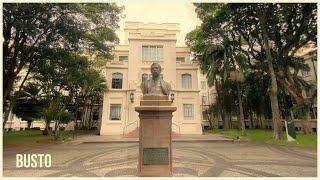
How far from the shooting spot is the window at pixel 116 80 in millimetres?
25734

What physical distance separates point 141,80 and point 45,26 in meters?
12.9

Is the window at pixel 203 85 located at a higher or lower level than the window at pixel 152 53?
lower

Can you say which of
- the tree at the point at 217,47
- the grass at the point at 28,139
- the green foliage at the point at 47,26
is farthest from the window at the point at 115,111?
the tree at the point at 217,47

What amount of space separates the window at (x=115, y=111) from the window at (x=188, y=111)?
621 cm

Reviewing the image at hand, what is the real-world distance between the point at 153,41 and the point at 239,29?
938 cm

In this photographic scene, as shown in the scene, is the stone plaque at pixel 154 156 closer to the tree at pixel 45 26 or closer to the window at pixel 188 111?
the tree at pixel 45 26

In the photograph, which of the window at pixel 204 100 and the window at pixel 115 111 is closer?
→ the window at pixel 115 111

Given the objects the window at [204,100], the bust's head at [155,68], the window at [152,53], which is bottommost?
the bust's head at [155,68]

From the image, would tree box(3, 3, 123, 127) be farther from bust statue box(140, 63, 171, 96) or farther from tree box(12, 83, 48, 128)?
tree box(12, 83, 48, 128)

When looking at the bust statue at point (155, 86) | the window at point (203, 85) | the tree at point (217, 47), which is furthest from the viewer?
the window at point (203, 85)

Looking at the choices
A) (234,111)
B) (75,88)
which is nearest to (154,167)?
(75,88)

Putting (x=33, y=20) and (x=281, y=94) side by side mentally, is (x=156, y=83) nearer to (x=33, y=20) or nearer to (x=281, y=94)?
(x=33, y=20)

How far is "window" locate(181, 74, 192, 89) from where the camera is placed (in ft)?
86.2

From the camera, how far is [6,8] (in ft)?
37.4
